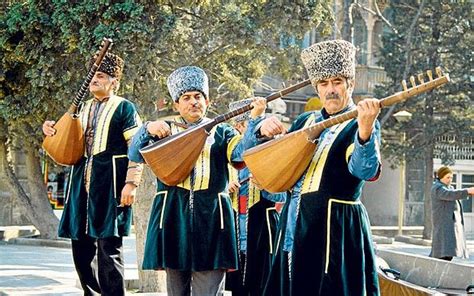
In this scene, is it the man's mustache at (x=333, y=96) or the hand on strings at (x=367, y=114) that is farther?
the man's mustache at (x=333, y=96)

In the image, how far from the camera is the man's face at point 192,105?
5.81m

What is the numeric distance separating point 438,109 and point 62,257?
1244 centimetres

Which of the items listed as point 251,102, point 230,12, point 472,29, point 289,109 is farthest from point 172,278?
point 289,109

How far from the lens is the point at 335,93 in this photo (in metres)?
Result: 4.71

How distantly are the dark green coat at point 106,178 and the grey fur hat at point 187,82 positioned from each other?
562mm

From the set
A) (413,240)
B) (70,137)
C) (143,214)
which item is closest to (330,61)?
(70,137)

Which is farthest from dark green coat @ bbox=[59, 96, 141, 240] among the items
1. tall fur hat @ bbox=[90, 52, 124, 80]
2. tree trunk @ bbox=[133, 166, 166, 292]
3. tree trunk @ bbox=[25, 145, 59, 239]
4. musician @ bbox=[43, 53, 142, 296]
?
tree trunk @ bbox=[25, 145, 59, 239]

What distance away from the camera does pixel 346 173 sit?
4.63m

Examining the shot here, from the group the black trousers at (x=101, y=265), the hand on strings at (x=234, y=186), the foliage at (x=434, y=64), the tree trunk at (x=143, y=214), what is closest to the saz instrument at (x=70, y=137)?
the black trousers at (x=101, y=265)

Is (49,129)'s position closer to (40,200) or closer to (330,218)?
(330,218)

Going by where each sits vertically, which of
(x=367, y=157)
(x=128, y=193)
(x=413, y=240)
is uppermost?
(x=367, y=157)

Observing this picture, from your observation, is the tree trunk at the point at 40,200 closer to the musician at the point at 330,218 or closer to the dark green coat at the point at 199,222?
the dark green coat at the point at 199,222

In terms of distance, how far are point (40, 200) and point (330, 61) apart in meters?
14.1

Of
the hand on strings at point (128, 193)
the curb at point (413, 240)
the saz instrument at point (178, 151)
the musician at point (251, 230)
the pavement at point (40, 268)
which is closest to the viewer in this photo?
the saz instrument at point (178, 151)
